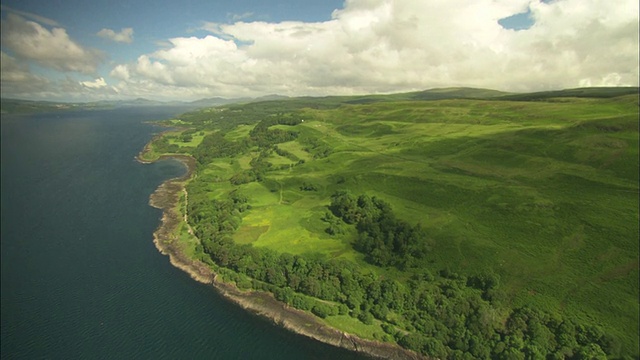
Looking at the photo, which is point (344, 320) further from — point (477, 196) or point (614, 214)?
point (614, 214)

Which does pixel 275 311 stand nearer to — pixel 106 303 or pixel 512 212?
pixel 106 303

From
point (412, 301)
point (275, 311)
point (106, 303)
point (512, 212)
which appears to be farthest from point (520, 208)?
point (106, 303)

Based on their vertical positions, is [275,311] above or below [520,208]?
below

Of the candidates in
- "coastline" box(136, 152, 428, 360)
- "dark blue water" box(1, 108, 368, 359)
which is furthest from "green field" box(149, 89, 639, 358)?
"dark blue water" box(1, 108, 368, 359)

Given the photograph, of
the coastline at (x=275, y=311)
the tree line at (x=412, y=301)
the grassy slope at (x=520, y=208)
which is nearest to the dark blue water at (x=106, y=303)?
the coastline at (x=275, y=311)

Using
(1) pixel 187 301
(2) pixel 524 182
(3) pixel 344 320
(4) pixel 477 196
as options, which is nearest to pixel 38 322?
(1) pixel 187 301

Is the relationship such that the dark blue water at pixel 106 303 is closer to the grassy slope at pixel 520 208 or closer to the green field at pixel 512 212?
the green field at pixel 512 212

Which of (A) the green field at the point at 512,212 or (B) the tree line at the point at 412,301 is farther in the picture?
(A) the green field at the point at 512,212
